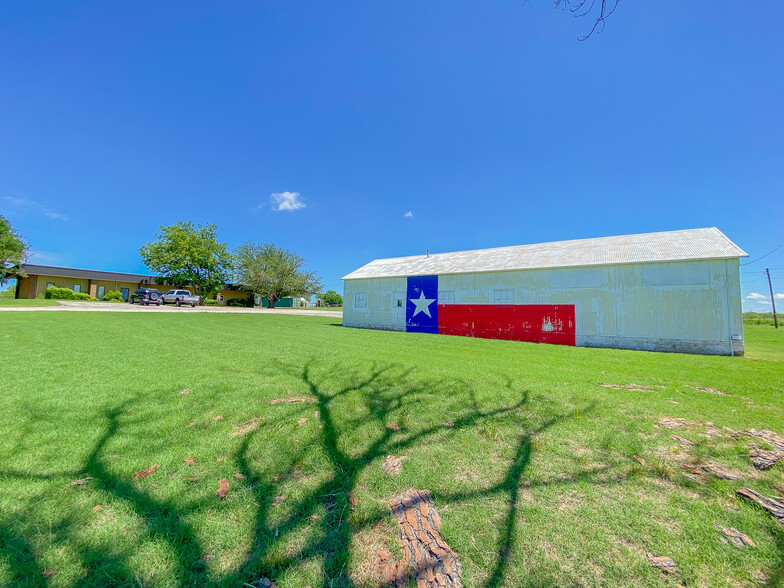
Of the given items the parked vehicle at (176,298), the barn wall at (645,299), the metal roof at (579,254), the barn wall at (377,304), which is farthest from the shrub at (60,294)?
the barn wall at (645,299)

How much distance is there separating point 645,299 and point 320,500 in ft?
50.5

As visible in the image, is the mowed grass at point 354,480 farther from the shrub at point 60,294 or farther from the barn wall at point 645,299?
the shrub at point 60,294

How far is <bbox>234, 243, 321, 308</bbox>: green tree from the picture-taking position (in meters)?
47.8

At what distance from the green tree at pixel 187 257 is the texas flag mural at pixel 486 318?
35.7m

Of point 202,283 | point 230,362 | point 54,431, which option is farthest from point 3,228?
point 54,431

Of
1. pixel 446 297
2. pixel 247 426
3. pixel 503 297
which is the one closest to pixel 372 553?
pixel 247 426

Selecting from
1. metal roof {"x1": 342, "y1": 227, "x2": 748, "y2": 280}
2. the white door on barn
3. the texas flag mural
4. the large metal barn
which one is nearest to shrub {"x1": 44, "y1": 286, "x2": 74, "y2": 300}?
metal roof {"x1": 342, "y1": 227, "x2": 748, "y2": 280}

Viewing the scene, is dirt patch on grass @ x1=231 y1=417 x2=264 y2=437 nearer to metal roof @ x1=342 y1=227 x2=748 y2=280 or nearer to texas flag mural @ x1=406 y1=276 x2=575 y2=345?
texas flag mural @ x1=406 y1=276 x2=575 y2=345

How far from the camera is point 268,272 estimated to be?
4791 centimetres

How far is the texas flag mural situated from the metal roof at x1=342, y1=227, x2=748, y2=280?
1576 mm

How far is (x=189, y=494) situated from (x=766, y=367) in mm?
13495

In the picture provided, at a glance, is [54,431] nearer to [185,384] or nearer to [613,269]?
[185,384]

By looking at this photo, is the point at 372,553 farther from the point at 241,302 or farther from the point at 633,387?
the point at 241,302

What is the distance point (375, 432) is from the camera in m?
3.61
